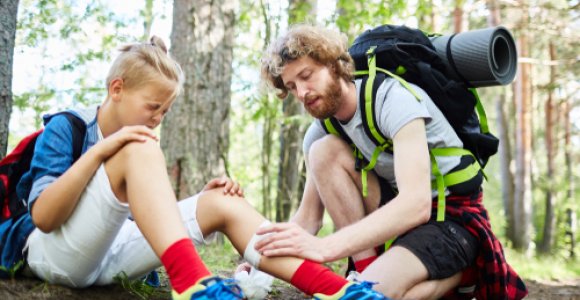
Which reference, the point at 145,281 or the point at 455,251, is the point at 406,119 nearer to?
the point at 455,251

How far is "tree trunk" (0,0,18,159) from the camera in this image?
10.1 feet

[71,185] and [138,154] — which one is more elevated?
[138,154]

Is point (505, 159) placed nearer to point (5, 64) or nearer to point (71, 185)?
point (5, 64)

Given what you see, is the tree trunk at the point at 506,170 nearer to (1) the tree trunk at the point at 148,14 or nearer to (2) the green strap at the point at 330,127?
(1) the tree trunk at the point at 148,14

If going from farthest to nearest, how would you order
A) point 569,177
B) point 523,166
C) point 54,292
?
point 569,177 → point 523,166 → point 54,292

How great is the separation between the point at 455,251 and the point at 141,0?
8.14 meters

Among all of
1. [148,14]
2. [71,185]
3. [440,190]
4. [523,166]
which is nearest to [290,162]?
[148,14]

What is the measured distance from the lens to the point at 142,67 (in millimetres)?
2510

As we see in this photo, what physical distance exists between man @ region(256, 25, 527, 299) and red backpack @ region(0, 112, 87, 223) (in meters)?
0.94

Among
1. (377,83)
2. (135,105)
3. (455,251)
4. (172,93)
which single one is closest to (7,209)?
(135,105)

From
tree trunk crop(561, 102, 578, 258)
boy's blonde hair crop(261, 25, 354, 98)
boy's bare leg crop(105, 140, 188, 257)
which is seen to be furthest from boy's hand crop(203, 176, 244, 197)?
tree trunk crop(561, 102, 578, 258)

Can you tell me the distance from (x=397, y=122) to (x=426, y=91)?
0.41 meters

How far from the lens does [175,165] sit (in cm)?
493

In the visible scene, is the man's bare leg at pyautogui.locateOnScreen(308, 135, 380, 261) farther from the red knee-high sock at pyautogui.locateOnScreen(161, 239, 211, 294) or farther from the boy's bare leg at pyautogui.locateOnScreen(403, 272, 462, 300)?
the red knee-high sock at pyautogui.locateOnScreen(161, 239, 211, 294)
